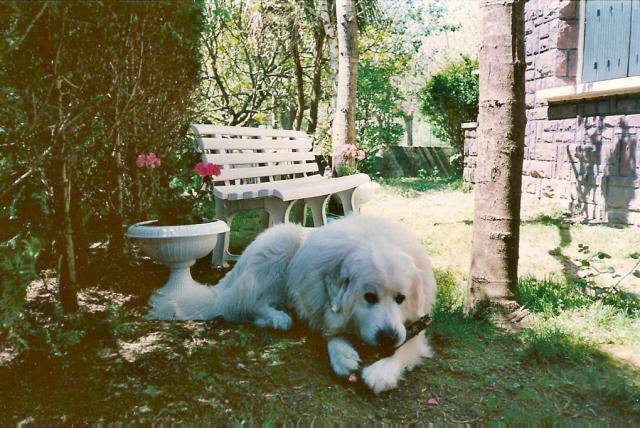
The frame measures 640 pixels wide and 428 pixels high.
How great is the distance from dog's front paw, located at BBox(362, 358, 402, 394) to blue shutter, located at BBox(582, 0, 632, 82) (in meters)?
5.74

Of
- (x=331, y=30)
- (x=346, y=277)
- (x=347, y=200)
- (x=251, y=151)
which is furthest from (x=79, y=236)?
(x=331, y=30)

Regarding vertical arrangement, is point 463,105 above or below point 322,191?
above

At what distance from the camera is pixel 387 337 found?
8.12 ft

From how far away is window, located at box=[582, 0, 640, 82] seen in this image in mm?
6363

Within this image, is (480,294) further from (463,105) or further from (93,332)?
(463,105)

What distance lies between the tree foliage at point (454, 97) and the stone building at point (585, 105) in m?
5.22

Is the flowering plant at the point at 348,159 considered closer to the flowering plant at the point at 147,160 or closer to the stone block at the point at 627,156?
the stone block at the point at 627,156

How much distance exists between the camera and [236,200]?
4.59 metres

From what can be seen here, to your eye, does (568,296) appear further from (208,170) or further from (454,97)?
(454,97)

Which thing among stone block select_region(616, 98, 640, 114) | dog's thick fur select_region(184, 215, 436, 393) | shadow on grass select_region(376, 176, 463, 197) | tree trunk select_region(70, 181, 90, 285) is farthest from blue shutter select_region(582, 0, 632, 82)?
tree trunk select_region(70, 181, 90, 285)

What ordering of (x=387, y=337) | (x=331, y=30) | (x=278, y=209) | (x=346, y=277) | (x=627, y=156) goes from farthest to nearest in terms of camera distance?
(x=331, y=30) < (x=627, y=156) < (x=278, y=209) < (x=346, y=277) < (x=387, y=337)

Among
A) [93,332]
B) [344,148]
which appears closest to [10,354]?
[93,332]

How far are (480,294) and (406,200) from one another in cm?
633

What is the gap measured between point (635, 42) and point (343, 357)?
5.95m
